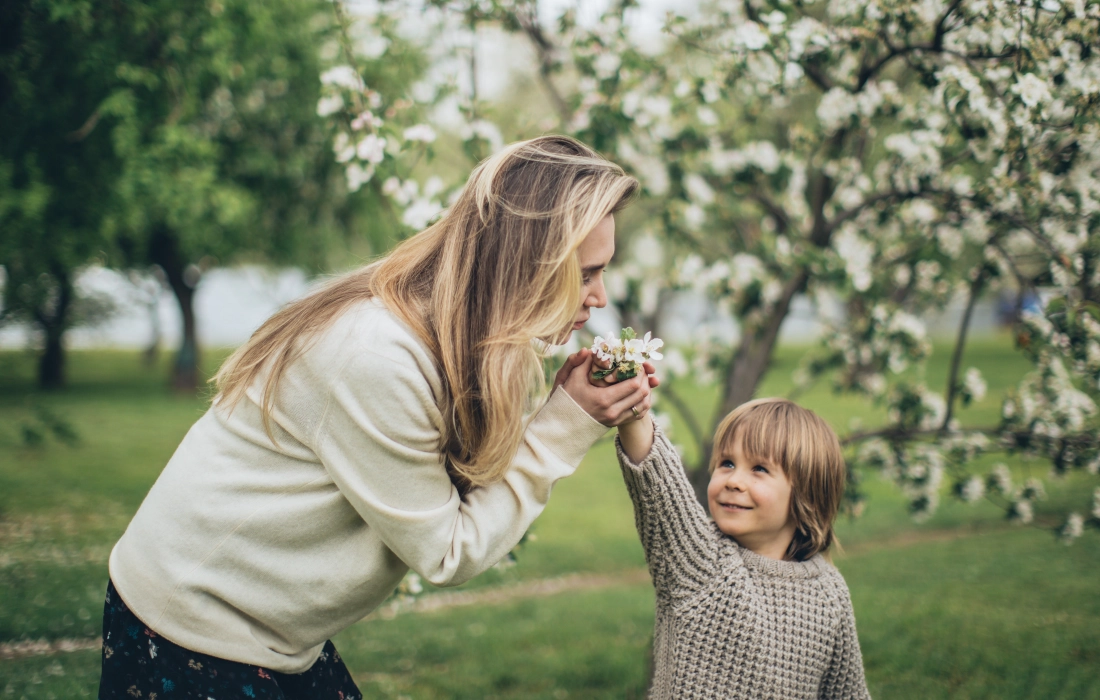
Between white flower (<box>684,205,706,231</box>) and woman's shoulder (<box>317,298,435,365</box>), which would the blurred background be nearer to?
white flower (<box>684,205,706,231</box>)

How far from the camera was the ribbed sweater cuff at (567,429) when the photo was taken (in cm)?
191

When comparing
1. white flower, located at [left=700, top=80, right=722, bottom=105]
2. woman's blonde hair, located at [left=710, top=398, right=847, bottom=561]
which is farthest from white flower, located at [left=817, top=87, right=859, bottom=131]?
woman's blonde hair, located at [left=710, top=398, right=847, bottom=561]

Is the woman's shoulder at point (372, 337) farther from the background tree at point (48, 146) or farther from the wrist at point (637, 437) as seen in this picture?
the background tree at point (48, 146)

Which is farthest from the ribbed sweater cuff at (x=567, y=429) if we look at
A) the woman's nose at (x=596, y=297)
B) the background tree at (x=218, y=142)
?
the background tree at (x=218, y=142)

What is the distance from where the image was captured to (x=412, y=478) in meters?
1.74

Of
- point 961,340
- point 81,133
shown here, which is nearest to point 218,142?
point 81,133

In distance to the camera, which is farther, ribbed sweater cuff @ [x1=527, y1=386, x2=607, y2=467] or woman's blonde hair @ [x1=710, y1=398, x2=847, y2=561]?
woman's blonde hair @ [x1=710, y1=398, x2=847, y2=561]

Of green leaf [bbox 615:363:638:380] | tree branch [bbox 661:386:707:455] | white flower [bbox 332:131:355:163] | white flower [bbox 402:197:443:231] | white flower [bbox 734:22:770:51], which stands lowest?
tree branch [bbox 661:386:707:455]

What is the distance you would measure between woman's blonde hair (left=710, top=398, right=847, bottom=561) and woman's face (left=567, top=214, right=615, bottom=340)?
2.27ft

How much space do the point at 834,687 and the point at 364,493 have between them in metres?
1.47

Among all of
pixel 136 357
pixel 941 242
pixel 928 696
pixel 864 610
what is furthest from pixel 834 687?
pixel 136 357

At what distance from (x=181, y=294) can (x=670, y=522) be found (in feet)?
53.8

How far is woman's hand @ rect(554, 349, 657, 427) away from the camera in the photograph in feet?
6.34

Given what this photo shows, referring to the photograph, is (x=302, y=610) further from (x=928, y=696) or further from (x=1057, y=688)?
(x=1057, y=688)
